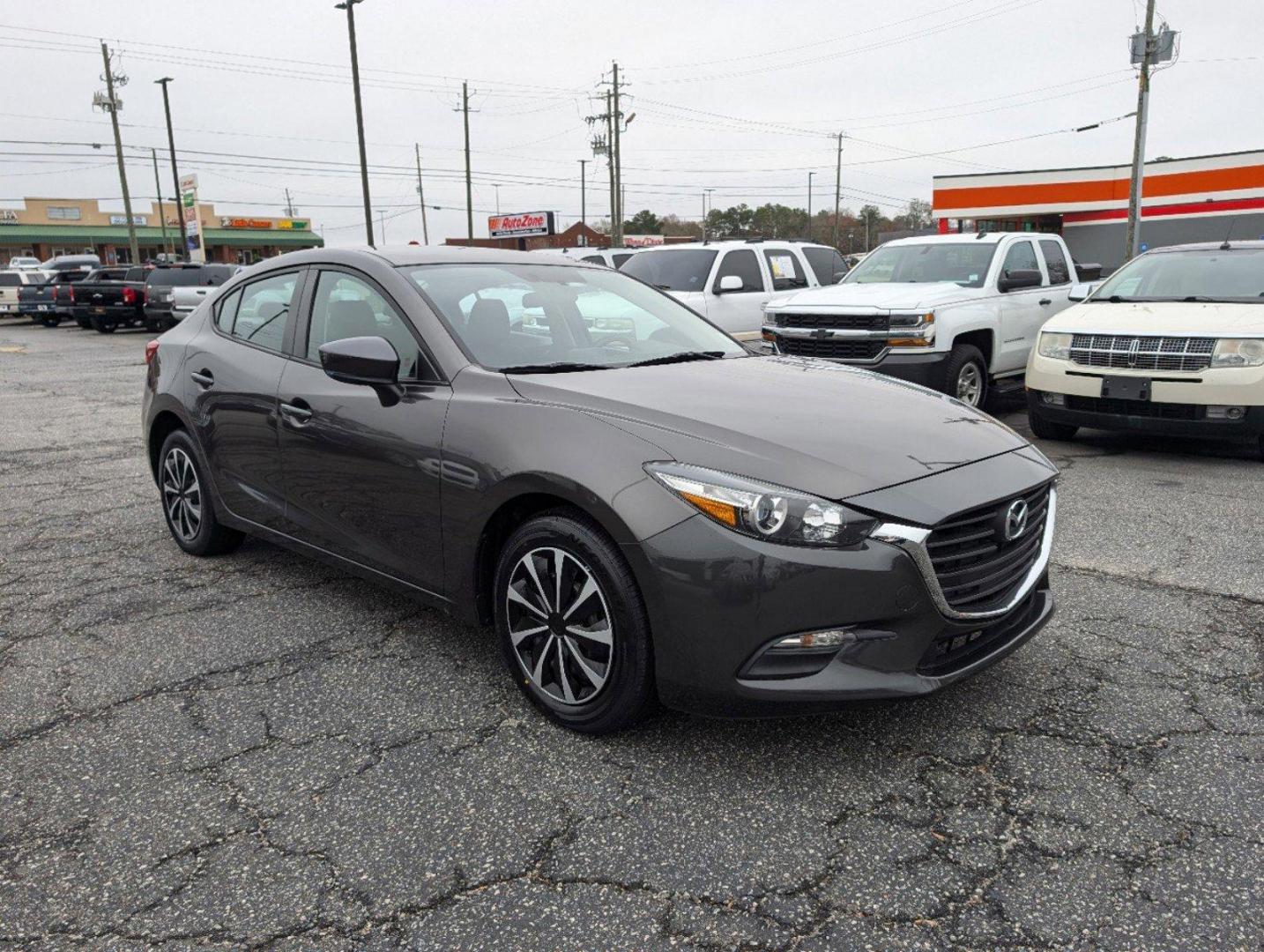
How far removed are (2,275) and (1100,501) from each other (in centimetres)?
3359

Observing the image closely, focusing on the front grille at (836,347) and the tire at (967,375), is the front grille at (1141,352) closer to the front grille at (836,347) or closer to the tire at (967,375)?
the tire at (967,375)

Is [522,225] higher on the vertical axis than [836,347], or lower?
higher

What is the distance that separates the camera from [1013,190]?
4091cm

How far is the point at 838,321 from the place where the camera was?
28.7 ft

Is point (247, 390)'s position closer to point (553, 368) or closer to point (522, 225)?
point (553, 368)

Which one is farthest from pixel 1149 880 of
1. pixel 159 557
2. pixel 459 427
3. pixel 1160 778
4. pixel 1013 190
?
pixel 1013 190

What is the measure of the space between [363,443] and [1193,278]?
23.8 ft

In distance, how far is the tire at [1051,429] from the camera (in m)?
7.93

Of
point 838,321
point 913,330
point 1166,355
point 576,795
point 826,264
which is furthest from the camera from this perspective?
point 826,264

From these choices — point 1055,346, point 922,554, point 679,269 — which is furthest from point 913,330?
point 922,554

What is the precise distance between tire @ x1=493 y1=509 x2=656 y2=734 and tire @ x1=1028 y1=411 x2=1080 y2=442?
19.5 feet

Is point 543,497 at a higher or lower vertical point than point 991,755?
higher

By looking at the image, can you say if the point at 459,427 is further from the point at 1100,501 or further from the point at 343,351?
the point at 1100,501

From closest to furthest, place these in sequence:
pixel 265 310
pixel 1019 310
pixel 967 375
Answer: pixel 265 310
pixel 967 375
pixel 1019 310
